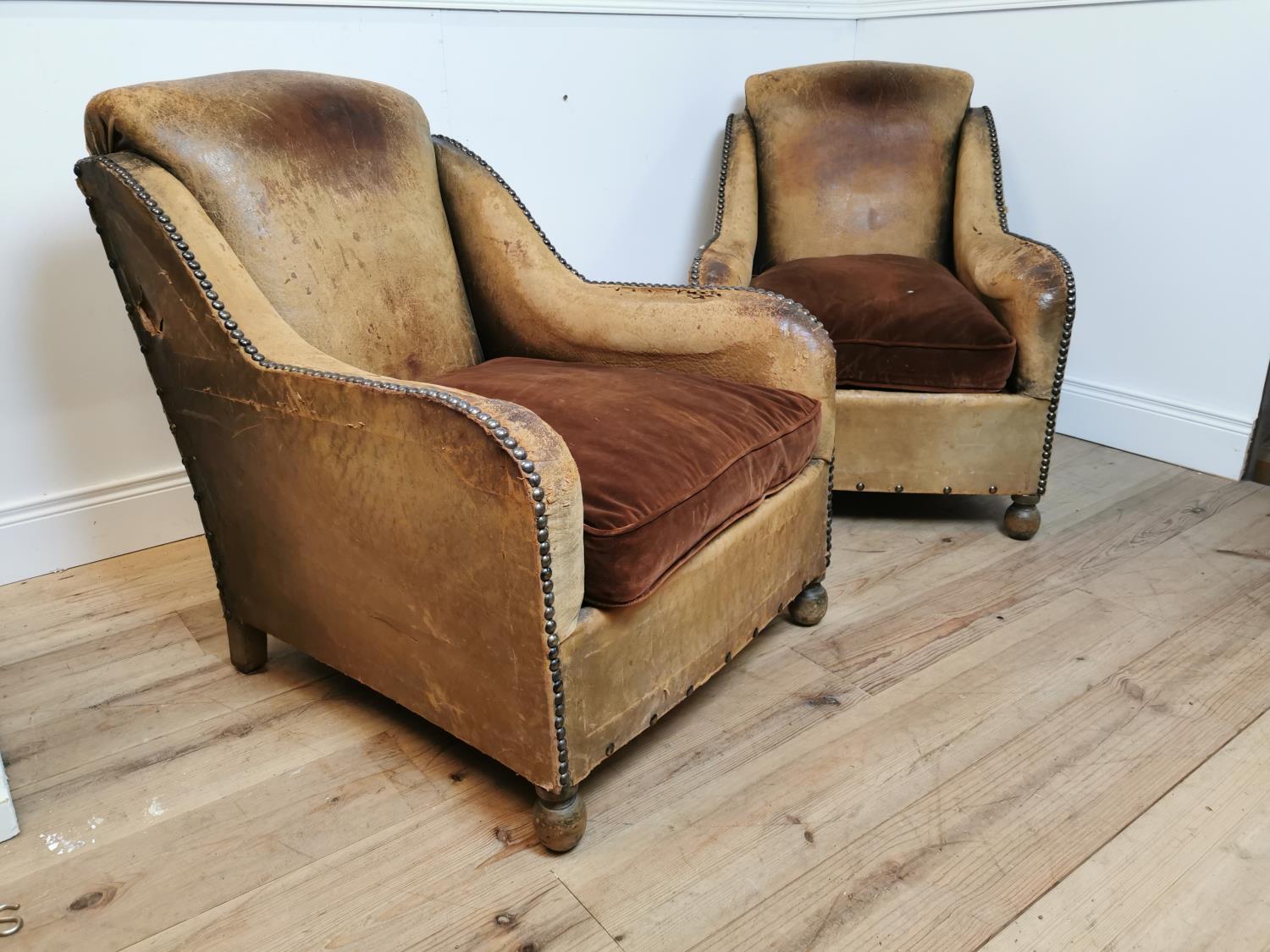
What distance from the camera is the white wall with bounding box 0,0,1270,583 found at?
185 cm

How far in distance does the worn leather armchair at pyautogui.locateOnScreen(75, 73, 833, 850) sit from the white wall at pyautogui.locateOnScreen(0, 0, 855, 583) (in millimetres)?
488

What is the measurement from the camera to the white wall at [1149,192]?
7.29 feet

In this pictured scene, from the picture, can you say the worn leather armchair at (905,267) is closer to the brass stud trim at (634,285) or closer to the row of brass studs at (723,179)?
the row of brass studs at (723,179)

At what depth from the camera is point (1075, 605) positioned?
1797mm

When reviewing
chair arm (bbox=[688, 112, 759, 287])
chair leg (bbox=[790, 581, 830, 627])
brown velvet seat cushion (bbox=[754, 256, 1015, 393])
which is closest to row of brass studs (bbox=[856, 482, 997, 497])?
brown velvet seat cushion (bbox=[754, 256, 1015, 393])

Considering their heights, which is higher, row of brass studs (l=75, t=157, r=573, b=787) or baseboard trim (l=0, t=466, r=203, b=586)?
row of brass studs (l=75, t=157, r=573, b=787)

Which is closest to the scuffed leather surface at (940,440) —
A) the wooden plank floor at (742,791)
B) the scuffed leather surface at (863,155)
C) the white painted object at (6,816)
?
the wooden plank floor at (742,791)

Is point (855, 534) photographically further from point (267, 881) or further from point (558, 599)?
point (267, 881)

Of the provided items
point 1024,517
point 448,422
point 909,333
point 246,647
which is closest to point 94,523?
point 246,647

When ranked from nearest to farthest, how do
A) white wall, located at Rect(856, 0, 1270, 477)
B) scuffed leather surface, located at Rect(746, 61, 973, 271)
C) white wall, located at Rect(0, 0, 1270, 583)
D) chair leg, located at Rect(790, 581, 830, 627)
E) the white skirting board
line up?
chair leg, located at Rect(790, 581, 830, 627)
white wall, located at Rect(0, 0, 1270, 583)
the white skirting board
white wall, located at Rect(856, 0, 1270, 477)
scuffed leather surface, located at Rect(746, 61, 973, 271)

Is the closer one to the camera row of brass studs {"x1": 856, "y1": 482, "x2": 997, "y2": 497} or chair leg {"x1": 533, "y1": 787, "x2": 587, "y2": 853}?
chair leg {"x1": 533, "y1": 787, "x2": 587, "y2": 853}

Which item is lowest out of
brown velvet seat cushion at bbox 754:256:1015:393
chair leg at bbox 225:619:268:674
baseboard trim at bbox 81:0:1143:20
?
chair leg at bbox 225:619:268:674

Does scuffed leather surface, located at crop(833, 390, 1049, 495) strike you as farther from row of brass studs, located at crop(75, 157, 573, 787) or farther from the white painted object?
the white painted object

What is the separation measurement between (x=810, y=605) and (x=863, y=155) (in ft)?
4.31
